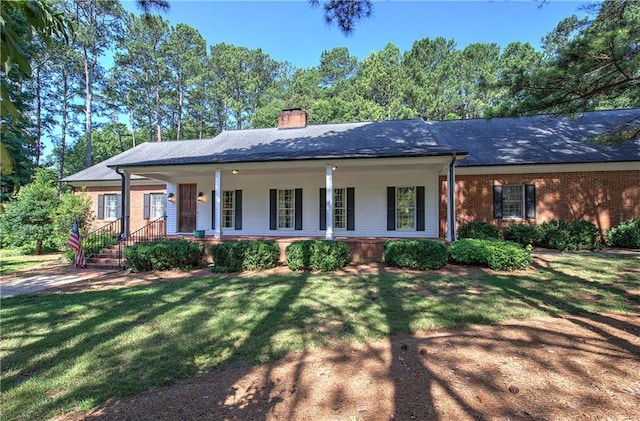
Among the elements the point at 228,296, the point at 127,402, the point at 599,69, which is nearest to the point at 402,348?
the point at 127,402

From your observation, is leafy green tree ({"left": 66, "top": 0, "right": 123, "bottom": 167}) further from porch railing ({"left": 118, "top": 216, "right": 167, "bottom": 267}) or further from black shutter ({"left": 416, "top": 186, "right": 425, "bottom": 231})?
black shutter ({"left": 416, "top": 186, "right": 425, "bottom": 231})

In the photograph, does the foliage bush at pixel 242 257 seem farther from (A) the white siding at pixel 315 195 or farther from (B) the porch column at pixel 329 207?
(A) the white siding at pixel 315 195

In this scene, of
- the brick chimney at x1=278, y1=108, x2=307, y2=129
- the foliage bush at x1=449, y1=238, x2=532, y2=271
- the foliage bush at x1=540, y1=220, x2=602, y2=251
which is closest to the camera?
the foliage bush at x1=449, y1=238, x2=532, y2=271

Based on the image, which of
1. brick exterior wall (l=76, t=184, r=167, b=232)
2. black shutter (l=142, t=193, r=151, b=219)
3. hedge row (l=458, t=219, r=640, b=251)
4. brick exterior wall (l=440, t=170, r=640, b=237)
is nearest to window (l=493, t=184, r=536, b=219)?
brick exterior wall (l=440, t=170, r=640, b=237)

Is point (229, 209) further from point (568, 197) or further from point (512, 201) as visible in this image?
point (568, 197)

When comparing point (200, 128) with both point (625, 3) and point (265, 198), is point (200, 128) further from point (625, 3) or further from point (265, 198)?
point (625, 3)

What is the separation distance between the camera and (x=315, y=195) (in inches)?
508

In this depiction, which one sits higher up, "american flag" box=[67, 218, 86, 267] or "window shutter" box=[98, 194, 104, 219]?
"window shutter" box=[98, 194, 104, 219]

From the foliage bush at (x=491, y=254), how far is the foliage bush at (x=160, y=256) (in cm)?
739

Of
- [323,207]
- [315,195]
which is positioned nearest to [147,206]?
[315,195]

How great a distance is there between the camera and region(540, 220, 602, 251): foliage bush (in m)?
11.1

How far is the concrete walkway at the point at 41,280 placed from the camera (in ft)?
25.8

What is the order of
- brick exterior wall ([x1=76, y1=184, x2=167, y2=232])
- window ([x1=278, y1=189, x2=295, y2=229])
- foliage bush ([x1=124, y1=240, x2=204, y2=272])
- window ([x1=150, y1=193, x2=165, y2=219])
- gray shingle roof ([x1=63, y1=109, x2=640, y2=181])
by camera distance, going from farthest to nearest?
1. brick exterior wall ([x1=76, y1=184, x2=167, y2=232])
2. window ([x1=150, y1=193, x2=165, y2=219])
3. window ([x1=278, y1=189, x2=295, y2=229])
4. gray shingle roof ([x1=63, y1=109, x2=640, y2=181])
5. foliage bush ([x1=124, y1=240, x2=204, y2=272])

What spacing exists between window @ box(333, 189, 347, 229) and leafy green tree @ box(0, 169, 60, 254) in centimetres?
1222
